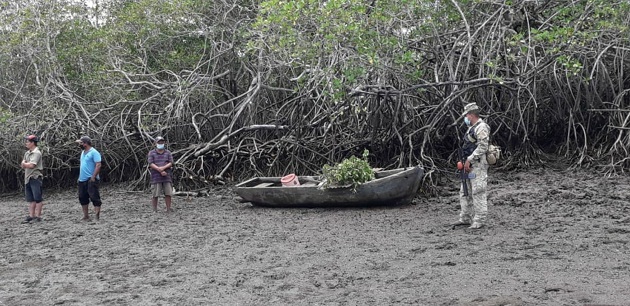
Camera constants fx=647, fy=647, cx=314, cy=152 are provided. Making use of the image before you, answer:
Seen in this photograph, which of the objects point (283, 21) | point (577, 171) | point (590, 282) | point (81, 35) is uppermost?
point (81, 35)

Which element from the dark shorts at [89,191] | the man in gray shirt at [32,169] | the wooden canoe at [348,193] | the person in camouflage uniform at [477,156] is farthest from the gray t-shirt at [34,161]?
the person in camouflage uniform at [477,156]

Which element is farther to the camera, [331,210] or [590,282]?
[331,210]

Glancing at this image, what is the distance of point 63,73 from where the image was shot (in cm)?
1263

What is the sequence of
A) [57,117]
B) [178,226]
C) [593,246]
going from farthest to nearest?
1. [57,117]
2. [178,226]
3. [593,246]

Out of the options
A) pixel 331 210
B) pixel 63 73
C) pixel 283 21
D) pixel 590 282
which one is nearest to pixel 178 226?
pixel 331 210

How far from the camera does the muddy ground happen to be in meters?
4.27

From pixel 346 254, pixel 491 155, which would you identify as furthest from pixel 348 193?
pixel 346 254

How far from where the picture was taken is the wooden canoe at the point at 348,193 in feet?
25.8

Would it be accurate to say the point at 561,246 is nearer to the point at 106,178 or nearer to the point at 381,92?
the point at 381,92

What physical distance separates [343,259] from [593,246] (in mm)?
2040

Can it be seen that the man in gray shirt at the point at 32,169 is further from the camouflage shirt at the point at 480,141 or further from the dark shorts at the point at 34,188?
the camouflage shirt at the point at 480,141

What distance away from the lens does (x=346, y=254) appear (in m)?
5.53

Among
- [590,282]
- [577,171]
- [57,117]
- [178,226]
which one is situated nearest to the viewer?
[590,282]

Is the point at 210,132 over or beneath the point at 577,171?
over
